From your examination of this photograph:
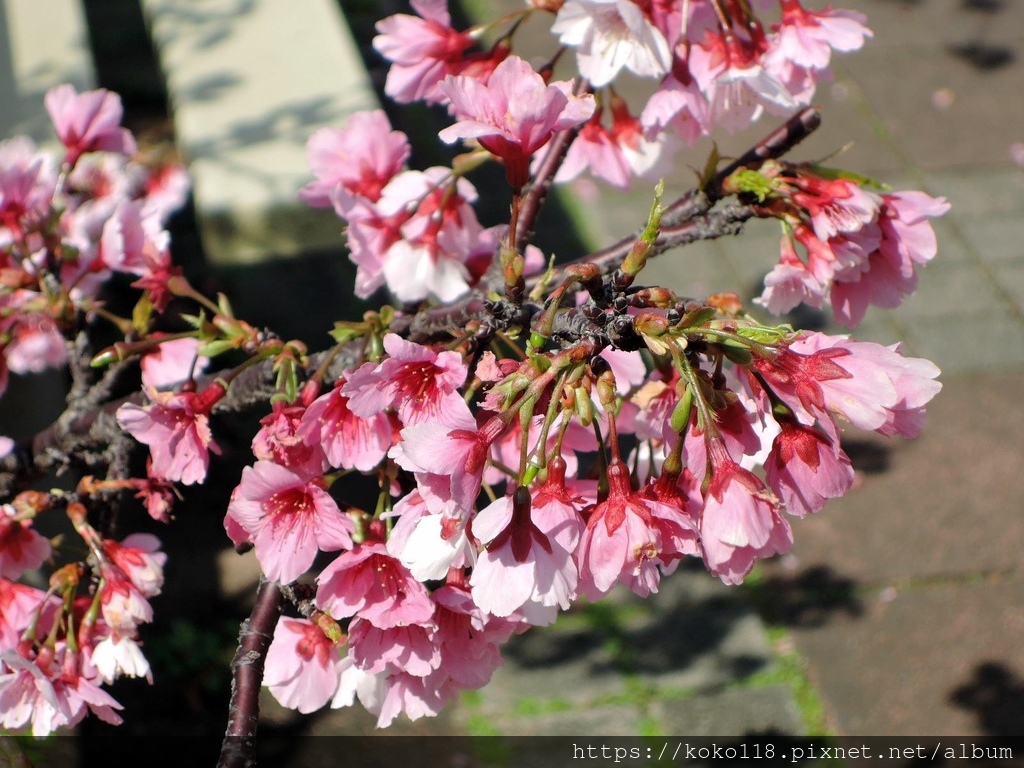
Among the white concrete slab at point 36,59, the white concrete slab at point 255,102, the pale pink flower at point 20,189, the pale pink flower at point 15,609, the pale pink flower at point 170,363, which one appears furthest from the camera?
the white concrete slab at point 255,102

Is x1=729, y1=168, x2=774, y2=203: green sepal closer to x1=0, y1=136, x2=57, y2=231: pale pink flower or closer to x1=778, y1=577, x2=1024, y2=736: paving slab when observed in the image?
x1=0, y1=136, x2=57, y2=231: pale pink flower

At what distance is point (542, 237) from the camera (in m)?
4.82

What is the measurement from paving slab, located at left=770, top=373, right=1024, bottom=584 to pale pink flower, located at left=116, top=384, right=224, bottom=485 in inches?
114

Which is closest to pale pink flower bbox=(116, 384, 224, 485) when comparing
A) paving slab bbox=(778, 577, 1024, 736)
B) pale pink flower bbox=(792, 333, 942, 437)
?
pale pink flower bbox=(792, 333, 942, 437)

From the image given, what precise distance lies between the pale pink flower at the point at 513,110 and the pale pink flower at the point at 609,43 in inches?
7.1

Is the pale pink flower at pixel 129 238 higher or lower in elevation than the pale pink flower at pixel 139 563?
higher

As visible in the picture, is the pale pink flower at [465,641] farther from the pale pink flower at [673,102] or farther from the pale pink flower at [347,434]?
the pale pink flower at [673,102]

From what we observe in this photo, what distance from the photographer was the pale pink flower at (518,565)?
1.00 metres

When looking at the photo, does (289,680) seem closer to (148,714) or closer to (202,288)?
(148,714)

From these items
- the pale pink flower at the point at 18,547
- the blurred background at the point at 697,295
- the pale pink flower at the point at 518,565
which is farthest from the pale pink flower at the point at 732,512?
the blurred background at the point at 697,295

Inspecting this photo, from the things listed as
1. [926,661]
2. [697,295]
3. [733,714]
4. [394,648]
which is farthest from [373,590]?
[697,295]

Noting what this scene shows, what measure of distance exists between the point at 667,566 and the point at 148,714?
250cm

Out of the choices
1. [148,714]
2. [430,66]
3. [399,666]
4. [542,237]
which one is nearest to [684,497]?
[399,666]

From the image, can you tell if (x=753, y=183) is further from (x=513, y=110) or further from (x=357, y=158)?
(x=357, y=158)
